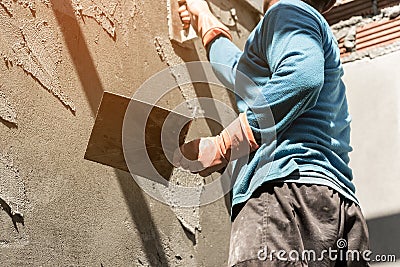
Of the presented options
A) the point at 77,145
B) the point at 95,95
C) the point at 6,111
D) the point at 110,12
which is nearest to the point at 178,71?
the point at 110,12

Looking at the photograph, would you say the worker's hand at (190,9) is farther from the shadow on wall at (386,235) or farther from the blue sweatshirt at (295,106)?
the shadow on wall at (386,235)

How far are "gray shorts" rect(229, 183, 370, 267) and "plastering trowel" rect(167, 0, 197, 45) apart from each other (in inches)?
44.1

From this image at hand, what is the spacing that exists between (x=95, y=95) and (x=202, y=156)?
0.67 m

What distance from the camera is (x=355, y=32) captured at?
→ 3.48 m

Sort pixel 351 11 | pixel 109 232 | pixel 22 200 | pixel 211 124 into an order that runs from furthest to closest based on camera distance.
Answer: pixel 351 11 → pixel 211 124 → pixel 109 232 → pixel 22 200

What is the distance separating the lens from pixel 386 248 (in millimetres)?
2930

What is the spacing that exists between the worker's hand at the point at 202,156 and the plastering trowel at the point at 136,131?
0.06 metres

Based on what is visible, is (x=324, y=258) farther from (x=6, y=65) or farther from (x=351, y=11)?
(x=351, y=11)

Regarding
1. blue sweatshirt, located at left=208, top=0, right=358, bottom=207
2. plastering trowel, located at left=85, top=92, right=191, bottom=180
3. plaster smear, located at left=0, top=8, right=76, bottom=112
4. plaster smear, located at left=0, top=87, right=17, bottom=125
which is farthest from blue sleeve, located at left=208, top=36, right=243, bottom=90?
plaster smear, located at left=0, top=87, right=17, bottom=125

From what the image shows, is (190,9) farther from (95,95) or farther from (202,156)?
(202,156)

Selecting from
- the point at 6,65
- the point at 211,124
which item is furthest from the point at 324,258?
the point at 211,124

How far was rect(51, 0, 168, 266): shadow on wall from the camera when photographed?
2020 millimetres

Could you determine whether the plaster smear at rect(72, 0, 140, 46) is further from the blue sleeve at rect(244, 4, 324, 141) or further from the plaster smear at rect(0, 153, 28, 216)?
the blue sleeve at rect(244, 4, 324, 141)

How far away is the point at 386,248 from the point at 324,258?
156cm
